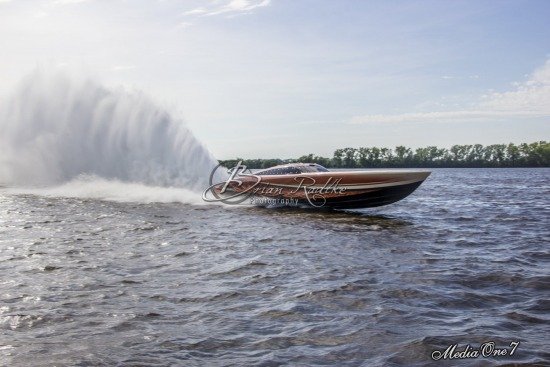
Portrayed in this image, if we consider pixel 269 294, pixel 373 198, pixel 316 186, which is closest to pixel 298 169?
pixel 316 186

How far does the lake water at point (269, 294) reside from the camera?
6.46 m

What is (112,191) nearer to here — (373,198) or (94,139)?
(94,139)

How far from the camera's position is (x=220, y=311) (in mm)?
8172

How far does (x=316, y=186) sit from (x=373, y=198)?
2845 millimetres

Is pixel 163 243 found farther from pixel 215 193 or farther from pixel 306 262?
pixel 215 193

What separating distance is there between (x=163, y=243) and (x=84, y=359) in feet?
28.4

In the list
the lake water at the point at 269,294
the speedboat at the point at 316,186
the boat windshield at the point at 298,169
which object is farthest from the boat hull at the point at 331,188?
the lake water at the point at 269,294

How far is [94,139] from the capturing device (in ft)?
106

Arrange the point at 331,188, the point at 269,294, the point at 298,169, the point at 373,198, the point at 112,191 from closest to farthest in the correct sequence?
the point at 269,294 → the point at 373,198 → the point at 331,188 → the point at 298,169 → the point at 112,191

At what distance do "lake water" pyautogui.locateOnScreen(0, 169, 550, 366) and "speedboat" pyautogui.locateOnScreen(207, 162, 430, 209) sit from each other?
143 inches

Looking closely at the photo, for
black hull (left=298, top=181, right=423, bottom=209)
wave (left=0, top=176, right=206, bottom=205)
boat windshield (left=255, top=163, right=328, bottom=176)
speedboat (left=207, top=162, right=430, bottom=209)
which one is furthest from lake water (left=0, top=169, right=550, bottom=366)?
wave (left=0, top=176, right=206, bottom=205)

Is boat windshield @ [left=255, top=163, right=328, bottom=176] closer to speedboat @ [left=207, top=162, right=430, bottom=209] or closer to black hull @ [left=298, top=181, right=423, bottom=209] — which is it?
speedboat @ [left=207, top=162, right=430, bottom=209]

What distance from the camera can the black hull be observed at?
21578mm

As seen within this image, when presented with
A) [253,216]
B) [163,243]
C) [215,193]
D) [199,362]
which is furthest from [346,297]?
[215,193]
